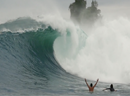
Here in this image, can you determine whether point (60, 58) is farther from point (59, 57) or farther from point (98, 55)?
point (98, 55)

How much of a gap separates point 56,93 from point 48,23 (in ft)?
40.1

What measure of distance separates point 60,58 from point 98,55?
3359 millimetres

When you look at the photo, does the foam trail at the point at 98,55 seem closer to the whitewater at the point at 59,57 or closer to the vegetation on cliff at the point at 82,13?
the whitewater at the point at 59,57

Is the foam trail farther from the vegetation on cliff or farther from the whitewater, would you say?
the vegetation on cliff

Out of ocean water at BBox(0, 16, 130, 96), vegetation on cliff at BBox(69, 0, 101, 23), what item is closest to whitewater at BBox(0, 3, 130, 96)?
ocean water at BBox(0, 16, 130, 96)

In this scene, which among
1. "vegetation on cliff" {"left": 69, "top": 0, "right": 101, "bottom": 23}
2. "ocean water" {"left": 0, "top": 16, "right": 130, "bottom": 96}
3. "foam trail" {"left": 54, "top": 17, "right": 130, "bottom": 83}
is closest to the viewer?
"ocean water" {"left": 0, "top": 16, "right": 130, "bottom": 96}

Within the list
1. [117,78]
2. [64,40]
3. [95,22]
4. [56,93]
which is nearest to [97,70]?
[117,78]

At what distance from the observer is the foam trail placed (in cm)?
2181

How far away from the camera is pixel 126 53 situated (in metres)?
26.2

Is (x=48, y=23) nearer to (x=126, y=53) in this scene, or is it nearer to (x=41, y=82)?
(x=126, y=53)

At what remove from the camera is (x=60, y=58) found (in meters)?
24.2

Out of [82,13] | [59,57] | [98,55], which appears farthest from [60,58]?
[82,13]

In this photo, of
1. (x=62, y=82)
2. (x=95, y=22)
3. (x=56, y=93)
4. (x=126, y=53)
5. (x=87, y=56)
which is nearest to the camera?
(x=56, y=93)

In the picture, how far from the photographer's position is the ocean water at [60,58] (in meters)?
15.8
